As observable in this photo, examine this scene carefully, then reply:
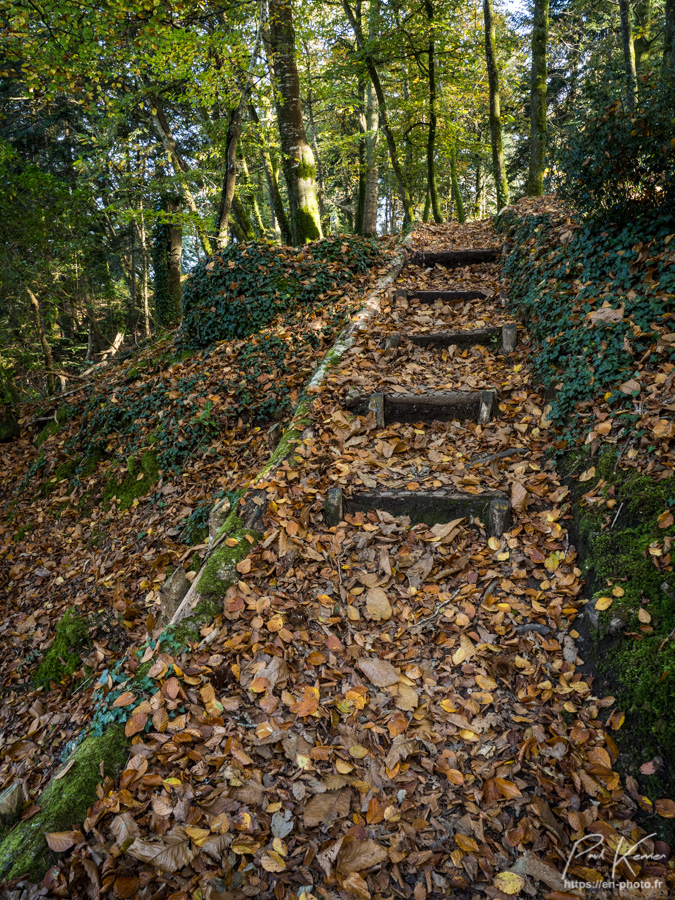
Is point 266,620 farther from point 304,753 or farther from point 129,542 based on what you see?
point 129,542

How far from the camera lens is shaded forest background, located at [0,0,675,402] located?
4516 mm

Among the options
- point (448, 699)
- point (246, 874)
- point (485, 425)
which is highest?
point (485, 425)

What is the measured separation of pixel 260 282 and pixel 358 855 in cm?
663

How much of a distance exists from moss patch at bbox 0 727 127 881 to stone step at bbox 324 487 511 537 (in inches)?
74.5

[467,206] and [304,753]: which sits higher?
[467,206]

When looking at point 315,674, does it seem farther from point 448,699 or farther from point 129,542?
point 129,542

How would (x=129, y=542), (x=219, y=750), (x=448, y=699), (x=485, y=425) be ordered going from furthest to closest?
(x=129, y=542) < (x=485, y=425) < (x=448, y=699) < (x=219, y=750)

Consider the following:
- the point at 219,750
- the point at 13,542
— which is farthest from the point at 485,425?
the point at 13,542

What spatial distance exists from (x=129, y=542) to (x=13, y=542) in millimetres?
2872

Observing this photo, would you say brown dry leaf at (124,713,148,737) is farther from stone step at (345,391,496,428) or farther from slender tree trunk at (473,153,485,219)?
slender tree trunk at (473,153,485,219)

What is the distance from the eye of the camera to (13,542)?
639 centimetres

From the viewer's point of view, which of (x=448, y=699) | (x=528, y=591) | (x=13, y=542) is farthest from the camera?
(x=13, y=542)

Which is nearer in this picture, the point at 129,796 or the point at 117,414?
the point at 129,796

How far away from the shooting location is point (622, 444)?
295cm
